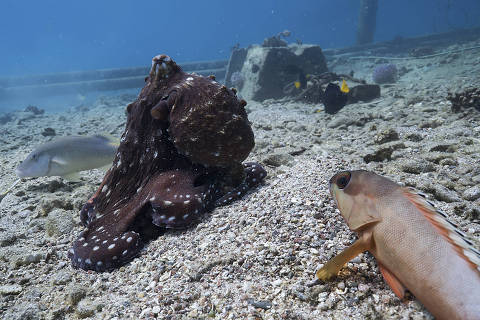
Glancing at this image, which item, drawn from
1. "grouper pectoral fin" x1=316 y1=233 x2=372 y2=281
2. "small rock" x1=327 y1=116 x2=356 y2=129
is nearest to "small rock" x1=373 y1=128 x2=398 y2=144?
"small rock" x1=327 y1=116 x2=356 y2=129

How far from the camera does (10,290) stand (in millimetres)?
2289

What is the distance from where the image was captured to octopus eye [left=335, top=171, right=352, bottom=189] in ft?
6.04

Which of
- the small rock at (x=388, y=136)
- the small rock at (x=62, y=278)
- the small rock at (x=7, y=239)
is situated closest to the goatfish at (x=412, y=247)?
the small rock at (x=62, y=278)

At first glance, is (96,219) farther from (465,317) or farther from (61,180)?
(465,317)

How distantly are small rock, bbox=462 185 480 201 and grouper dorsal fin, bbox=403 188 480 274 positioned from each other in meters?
1.39

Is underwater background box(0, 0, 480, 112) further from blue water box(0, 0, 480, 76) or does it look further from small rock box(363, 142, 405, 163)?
small rock box(363, 142, 405, 163)

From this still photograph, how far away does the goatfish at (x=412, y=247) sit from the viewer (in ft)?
4.01

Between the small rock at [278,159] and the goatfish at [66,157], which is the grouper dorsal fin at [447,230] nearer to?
the small rock at [278,159]

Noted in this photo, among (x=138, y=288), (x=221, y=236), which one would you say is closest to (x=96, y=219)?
(x=138, y=288)

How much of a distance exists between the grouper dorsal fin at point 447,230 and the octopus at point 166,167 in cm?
163

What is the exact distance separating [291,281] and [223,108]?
64.0 inches

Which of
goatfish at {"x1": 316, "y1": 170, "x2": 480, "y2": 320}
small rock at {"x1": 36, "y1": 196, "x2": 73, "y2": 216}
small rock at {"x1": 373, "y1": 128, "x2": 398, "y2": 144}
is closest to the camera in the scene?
goatfish at {"x1": 316, "y1": 170, "x2": 480, "y2": 320}

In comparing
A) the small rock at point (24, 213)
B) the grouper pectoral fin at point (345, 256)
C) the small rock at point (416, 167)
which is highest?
the grouper pectoral fin at point (345, 256)

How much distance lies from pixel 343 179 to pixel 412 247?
1.93 ft
